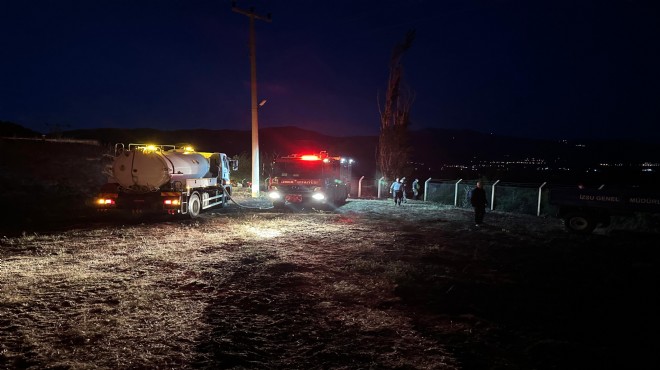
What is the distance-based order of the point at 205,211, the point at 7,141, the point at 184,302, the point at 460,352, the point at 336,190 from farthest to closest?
the point at 7,141 → the point at 336,190 → the point at 205,211 → the point at 184,302 → the point at 460,352

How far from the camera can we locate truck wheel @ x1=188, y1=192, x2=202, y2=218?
1554 cm

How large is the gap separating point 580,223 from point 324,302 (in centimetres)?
1053

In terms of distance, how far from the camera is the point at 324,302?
6.09m

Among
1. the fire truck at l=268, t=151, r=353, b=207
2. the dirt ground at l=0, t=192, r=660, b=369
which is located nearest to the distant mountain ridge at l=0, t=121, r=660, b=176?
the fire truck at l=268, t=151, r=353, b=207

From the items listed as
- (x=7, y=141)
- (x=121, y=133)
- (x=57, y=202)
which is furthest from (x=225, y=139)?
(x=57, y=202)

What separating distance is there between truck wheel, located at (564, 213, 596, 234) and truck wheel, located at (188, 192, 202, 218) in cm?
1295

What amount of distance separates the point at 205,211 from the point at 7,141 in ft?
68.7

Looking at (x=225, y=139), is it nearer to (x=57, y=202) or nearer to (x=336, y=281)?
(x=57, y=202)

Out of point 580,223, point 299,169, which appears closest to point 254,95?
point 299,169

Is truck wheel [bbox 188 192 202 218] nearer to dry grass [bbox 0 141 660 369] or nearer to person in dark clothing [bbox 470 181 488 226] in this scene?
dry grass [bbox 0 141 660 369]

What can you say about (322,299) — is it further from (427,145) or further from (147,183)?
(427,145)

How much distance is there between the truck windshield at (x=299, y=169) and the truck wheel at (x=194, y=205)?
3625mm

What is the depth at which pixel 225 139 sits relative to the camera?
340 feet

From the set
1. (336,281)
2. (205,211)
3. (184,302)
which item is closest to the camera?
(184,302)
